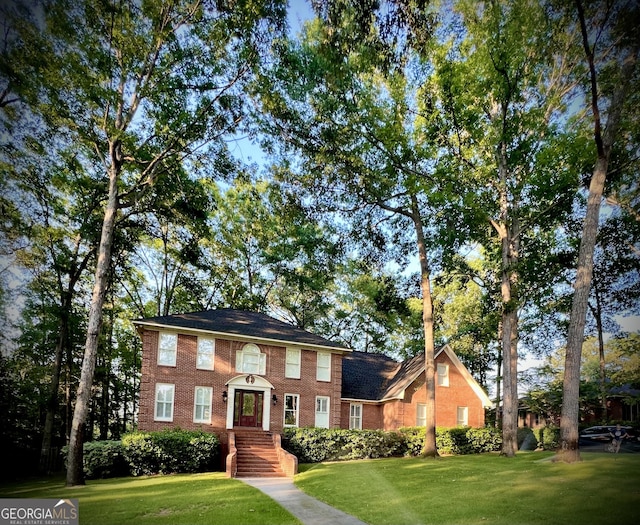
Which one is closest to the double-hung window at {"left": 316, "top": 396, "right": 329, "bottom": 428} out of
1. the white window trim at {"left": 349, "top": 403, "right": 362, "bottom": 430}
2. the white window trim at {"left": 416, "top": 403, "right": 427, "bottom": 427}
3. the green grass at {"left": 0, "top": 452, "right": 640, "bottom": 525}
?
the white window trim at {"left": 349, "top": 403, "right": 362, "bottom": 430}

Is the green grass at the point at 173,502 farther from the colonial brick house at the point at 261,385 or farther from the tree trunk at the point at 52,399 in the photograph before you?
the tree trunk at the point at 52,399

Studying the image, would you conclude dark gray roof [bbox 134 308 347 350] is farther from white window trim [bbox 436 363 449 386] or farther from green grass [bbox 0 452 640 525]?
green grass [bbox 0 452 640 525]

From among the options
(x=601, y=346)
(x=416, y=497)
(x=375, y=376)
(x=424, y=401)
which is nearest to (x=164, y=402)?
(x=416, y=497)

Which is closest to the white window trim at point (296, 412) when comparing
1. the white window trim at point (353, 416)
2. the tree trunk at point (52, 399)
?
the white window trim at point (353, 416)

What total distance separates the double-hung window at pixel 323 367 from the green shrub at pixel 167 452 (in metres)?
7.37

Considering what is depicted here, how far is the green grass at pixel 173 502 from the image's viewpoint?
8.91 meters

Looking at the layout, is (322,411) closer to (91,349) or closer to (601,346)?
(91,349)

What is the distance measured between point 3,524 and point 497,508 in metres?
9.32

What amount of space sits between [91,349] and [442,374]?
20.7 metres

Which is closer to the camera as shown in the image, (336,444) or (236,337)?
(336,444)

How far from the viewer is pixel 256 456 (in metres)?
17.8

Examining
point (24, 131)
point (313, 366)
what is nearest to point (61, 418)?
point (313, 366)

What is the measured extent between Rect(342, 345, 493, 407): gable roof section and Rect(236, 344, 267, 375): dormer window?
6307 mm

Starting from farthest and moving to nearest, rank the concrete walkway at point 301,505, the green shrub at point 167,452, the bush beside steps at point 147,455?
the green shrub at point 167,452
the bush beside steps at point 147,455
the concrete walkway at point 301,505
